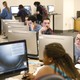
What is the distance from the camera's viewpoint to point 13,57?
2.32m

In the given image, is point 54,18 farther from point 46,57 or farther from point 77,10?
point 46,57

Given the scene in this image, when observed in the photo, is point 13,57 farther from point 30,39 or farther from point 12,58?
point 30,39

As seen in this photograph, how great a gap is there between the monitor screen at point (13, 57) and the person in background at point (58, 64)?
18.3 inches

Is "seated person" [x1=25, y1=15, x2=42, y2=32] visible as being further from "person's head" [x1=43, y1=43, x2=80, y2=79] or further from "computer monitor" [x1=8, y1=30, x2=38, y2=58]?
"person's head" [x1=43, y1=43, x2=80, y2=79]

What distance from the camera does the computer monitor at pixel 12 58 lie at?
2.25 metres

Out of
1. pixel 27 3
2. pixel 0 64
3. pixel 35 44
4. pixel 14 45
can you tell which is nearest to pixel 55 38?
pixel 35 44

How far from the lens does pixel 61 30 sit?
10695 millimetres

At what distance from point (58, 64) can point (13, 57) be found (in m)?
0.61

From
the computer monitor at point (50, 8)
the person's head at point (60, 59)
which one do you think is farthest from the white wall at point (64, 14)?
the person's head at point (60, 59)

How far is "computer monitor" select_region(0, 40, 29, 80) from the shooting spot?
2252 millimetres

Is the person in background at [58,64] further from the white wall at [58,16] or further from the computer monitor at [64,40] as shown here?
the white wall at [58,16]

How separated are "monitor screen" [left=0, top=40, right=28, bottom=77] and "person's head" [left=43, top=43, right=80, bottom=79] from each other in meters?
0.46

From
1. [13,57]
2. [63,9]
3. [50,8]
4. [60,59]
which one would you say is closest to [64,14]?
[63,9]

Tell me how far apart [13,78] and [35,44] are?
0.80m
